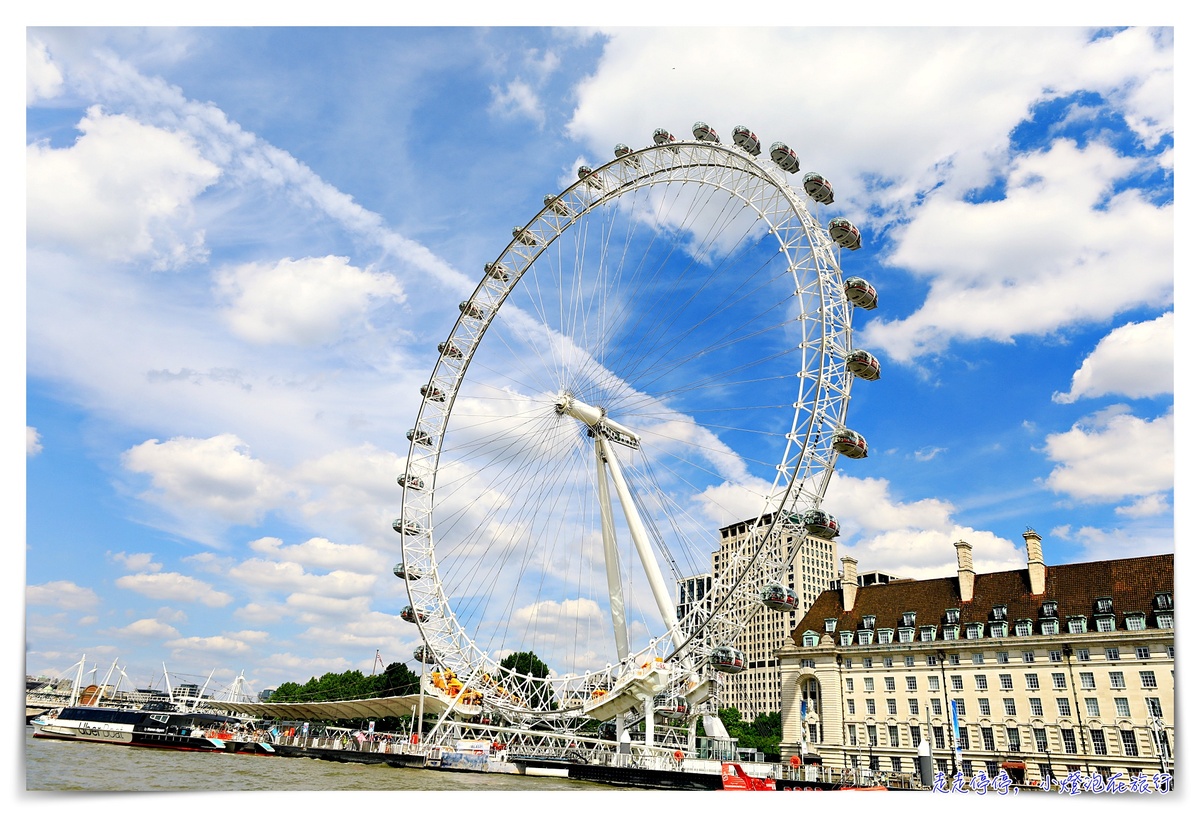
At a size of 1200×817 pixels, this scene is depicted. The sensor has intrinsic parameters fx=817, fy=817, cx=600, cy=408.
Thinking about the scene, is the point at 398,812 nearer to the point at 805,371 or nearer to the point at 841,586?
the point at 805,371

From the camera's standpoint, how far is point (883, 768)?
63.0 metres

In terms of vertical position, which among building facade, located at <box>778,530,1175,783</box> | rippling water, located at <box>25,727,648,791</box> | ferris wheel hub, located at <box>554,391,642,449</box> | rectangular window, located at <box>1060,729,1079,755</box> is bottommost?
rippling water, located at <box>25,727,648,791</box>

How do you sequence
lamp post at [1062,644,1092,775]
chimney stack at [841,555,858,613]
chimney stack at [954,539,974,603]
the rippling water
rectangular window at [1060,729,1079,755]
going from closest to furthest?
the rippling water → lamp post at [1062,644,1092,775] → rectangular window at [1060,729,1079,755] → chimney stack at [954,539,974,603] → chimney stack at [841,555,858,613]

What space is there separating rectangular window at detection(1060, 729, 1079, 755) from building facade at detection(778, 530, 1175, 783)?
0.07m

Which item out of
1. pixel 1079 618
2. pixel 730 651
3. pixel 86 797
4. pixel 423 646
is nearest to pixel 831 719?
pixel 1079 618

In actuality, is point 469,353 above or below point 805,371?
above

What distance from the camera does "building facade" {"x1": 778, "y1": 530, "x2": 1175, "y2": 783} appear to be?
5309 centimetres

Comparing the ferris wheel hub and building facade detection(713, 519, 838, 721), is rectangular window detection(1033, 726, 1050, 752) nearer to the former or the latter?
the ferris wheel hub

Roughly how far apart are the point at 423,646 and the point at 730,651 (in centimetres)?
2655

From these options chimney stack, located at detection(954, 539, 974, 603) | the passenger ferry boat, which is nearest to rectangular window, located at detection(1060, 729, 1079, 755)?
chimney stack, located at detection(954, 539, 974, 603)

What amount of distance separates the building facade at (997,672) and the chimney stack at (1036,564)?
77 millimetres

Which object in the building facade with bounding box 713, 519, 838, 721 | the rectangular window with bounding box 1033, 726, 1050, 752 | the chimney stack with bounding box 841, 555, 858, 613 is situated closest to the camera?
the rectangular window with bounding box 1033, 726, 1050, 752

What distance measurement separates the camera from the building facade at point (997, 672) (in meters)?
53.1

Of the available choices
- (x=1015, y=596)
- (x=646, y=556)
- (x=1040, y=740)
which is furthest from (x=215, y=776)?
(x=1015, y=596)
